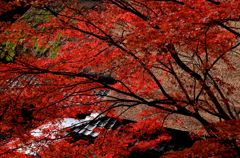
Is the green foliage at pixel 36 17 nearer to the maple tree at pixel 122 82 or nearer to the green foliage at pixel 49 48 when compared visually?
the green foliage at pixel 49 48

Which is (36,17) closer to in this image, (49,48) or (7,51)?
(7,51)

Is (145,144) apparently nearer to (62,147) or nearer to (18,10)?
(62,147)

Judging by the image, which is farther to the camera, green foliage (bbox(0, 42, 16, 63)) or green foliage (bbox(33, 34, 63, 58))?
green foliage (bbox(0, 42, 16, 63))

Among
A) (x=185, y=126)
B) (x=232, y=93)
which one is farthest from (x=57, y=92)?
(x=232, y=93)

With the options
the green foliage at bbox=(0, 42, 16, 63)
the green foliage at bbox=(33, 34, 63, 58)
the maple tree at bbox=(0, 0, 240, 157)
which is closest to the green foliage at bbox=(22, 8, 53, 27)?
the green foliage at bbox=(33, 34, 63, 58)

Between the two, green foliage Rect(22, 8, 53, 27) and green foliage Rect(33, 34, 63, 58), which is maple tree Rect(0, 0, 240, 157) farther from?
green foliage Rect(22, 8, 53, 27)

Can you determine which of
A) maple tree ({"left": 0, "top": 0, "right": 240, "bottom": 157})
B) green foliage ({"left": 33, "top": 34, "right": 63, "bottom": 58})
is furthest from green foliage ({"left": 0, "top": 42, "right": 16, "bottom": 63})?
maple tree ({"left": 0, "top": 0, "right": 240, "bottom": 157})

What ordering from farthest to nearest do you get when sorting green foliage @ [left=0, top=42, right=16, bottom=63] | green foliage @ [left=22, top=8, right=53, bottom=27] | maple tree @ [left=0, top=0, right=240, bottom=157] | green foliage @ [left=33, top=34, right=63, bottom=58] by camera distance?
green foliage @ [left=22, top=8, right=53, bottom=27], green foliage @ [left=0, top=42, right=16, bottom=63], green foliage @ [left=33, top=34, right=63, bottom=58], maple tree @ [left=0, top=0, right=240, bottom=157]

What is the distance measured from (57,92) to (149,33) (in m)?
4.50

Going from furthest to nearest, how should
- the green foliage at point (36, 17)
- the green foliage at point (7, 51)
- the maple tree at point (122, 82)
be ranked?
the green foliage at point (36, 17) → the green foliage at point (7, 51) → the maple tree at point (122, 82)

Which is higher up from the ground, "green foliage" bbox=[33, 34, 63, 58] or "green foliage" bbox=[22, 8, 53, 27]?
"green foliage" bbox=[22, 8, 53, 27]

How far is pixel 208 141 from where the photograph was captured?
5.61 meters

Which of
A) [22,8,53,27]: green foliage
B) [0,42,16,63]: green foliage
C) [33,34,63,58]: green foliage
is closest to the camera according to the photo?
[33,34,63,58]: green foliage

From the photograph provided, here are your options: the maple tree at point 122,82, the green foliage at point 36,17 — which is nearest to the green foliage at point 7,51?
the green foliage at point 36,17
